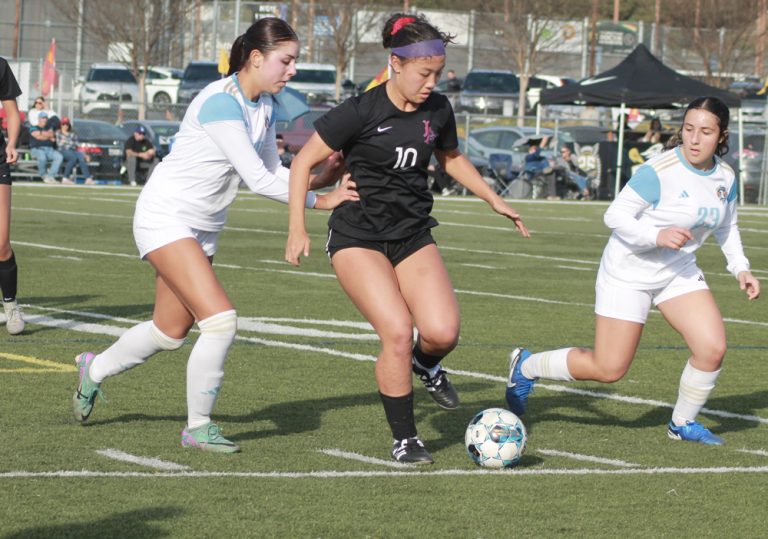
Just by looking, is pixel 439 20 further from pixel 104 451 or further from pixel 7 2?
pixel 104 451

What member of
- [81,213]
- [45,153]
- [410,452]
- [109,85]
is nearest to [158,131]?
[45,153]

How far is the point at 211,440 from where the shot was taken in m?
7.20

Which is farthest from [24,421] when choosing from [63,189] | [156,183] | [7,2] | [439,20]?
[7,2]

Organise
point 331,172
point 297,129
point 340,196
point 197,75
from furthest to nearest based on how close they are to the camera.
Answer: point 197,75, point 297,129, point 331,172, point 340,196

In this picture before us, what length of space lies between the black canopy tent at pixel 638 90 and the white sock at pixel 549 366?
81.5ft

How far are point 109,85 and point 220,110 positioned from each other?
154 ft

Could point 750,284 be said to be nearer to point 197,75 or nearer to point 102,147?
point 102,147

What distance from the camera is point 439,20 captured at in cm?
6097

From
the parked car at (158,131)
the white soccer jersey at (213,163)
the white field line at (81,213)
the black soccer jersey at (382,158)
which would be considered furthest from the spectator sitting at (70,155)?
the black soccer jersey at (382,158)

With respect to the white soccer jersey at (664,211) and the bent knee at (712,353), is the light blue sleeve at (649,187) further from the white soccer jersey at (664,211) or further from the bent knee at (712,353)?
the bent knee at (712,353)

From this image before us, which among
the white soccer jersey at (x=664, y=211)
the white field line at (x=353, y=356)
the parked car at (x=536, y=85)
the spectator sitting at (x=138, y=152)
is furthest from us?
the parked car at (x=536, y=85)

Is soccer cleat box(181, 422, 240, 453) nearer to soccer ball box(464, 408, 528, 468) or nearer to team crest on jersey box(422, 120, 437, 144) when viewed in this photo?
soccer ball box(464, 408, 528, 468)

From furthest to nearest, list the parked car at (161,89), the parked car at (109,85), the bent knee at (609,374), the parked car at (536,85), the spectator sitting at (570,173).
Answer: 1. the parked car at (161,89)
2. the parked car at (109,85)
3. the parked car at (536,85)
4. the spectator sitting at (570,173)
5. the bent knee at (609,374)

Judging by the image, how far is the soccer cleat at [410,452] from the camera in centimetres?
710
